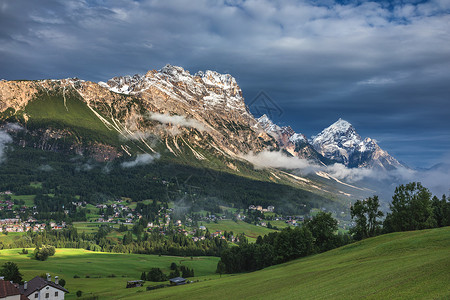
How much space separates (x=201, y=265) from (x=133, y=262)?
2857 centimetres

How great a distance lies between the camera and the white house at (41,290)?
65.9m

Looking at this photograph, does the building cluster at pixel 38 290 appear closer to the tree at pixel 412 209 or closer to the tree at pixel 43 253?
the tree at pixel 412 209

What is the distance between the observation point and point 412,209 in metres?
85.2

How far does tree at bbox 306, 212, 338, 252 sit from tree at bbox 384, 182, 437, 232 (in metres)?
15.4

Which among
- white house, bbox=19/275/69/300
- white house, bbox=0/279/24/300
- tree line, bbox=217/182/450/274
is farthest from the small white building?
tree line, bbox=217/182/450/274

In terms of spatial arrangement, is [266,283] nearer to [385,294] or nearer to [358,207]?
[385,294]

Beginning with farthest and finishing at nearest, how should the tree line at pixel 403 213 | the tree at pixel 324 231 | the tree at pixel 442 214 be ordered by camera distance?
the tree at pixel 324 231, the tree at pixel 442 214, the tree line at pixel 403 213

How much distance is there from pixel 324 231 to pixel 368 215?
12.4 meters

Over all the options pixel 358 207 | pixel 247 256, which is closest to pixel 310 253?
pixel 358 207

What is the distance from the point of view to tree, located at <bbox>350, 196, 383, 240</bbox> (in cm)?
9000

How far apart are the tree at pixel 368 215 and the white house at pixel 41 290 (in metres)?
71.3

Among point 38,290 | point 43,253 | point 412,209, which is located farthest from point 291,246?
point 43,253

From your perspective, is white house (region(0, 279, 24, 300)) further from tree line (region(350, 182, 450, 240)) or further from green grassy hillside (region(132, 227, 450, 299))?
tree line (region(350, 182, 450, 240))

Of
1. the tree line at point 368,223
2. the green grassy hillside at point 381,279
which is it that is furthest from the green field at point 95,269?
the green grassy hillside at point 381,279
